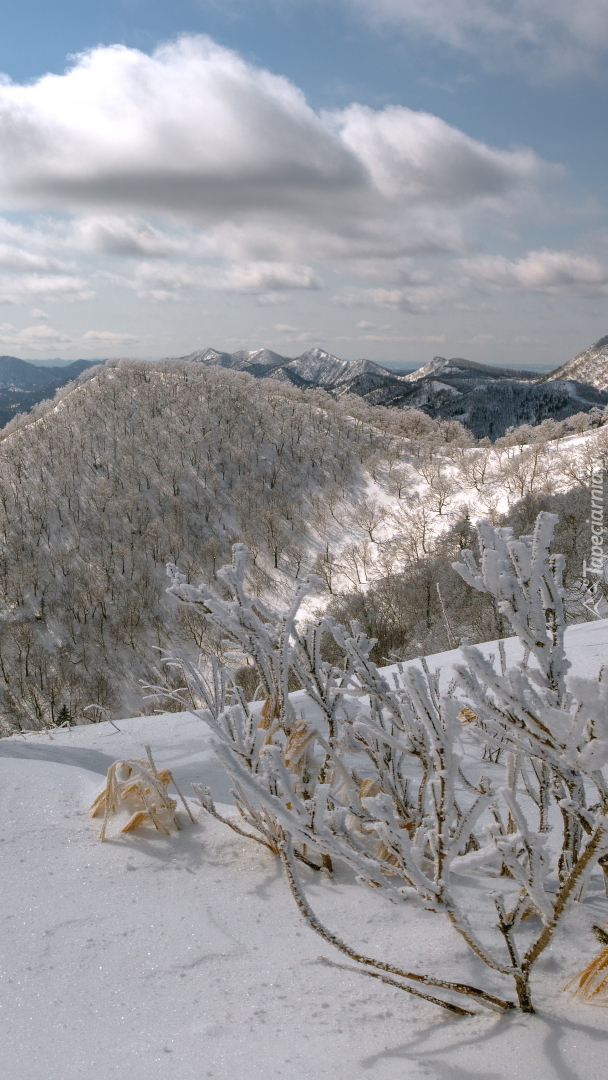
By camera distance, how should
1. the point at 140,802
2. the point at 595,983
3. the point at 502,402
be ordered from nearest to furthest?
the point at 595,983
the point at 140,802
the point at 502,402

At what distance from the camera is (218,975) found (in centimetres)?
183

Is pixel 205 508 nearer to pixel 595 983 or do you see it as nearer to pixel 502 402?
pixel 595 983

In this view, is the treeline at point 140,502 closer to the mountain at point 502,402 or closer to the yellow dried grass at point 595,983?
the yellow dried grass at point 595,983

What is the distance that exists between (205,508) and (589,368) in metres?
145

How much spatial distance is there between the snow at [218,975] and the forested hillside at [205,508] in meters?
30.0

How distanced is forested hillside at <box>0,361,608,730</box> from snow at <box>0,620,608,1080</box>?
30.0m

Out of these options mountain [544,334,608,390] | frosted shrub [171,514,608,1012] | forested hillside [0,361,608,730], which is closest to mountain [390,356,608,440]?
mountain [544,334,608,390]

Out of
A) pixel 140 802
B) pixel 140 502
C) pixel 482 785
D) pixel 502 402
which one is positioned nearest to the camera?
pixel 482 785

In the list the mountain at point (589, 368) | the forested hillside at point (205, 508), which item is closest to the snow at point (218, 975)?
the forested hillside at point (205, 508)

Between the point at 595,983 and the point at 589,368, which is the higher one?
the point at 589,368

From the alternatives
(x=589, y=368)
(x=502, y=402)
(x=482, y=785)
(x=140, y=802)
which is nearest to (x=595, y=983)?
(x=482, y=785)

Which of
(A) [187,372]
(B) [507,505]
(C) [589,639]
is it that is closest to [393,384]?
(A) [187,372]

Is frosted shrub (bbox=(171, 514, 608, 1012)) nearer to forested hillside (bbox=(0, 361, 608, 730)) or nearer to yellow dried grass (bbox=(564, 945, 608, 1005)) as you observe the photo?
yellow dried grass (bbox=(564, 945, 608, 1005))

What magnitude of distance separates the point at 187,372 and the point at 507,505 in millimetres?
56805
